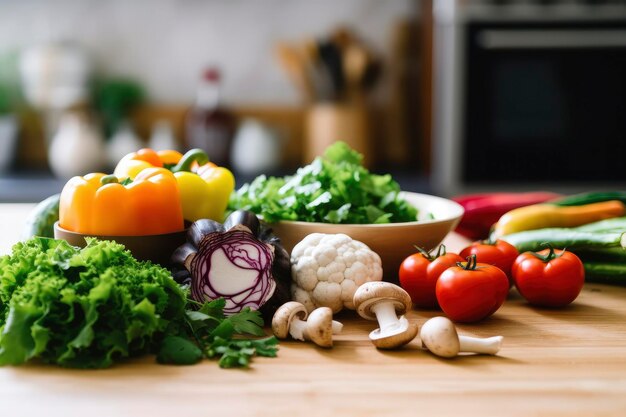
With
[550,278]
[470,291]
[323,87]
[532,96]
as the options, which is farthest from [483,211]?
[323,87]

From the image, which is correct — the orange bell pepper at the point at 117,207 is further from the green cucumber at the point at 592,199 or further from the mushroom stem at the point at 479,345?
the green cucumber at the point at 592,199

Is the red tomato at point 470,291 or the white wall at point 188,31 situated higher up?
the white wall at point 188,31

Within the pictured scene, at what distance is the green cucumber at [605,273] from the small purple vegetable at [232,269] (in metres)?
0.72

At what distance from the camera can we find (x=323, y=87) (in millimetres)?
4047

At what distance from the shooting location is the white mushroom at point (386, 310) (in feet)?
3.94

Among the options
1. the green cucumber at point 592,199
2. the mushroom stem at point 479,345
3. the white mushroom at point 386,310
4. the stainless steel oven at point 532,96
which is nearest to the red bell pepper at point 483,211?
the green cucumber at point 592,199

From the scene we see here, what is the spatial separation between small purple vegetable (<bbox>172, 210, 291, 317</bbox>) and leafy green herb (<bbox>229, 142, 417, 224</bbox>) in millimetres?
272

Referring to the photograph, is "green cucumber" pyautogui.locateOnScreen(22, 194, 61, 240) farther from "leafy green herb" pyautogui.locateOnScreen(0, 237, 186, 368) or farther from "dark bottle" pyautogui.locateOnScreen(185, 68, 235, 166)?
"dark bottle" pyautogui.locateOnScreen(185, 68, 235, 166)

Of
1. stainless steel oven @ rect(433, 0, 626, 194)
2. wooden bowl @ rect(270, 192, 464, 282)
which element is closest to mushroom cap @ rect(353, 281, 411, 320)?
wooden bowl @ rect(270, 192, 464, 282)

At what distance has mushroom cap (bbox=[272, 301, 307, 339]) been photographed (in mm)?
1251

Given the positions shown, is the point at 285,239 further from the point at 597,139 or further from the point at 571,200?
the point at 597,139

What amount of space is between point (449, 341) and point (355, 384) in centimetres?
18

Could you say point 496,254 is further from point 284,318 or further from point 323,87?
point 323,87

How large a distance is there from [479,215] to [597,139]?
1706mm
